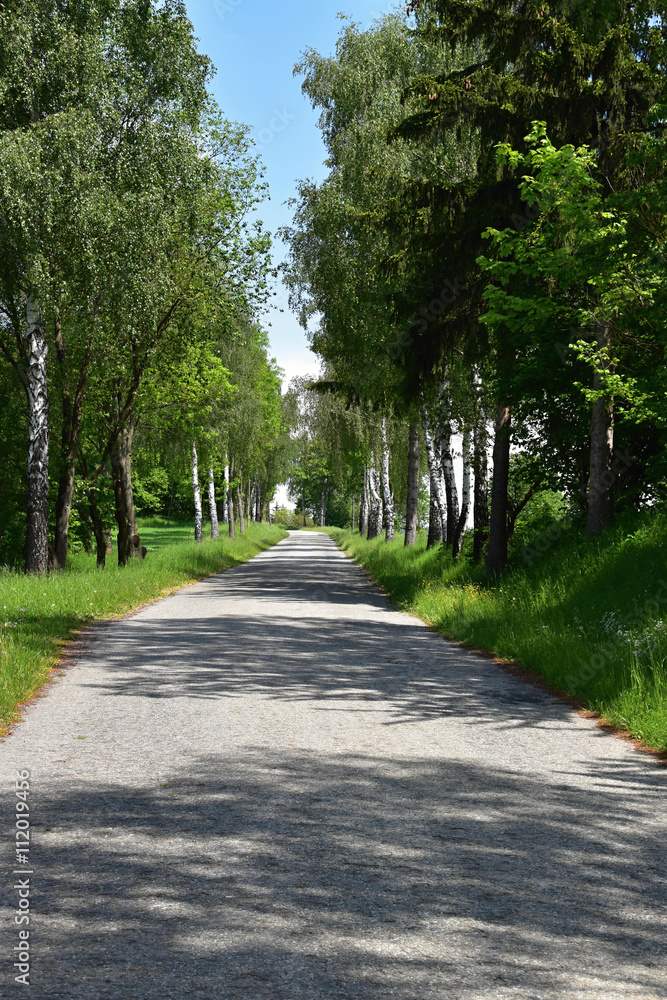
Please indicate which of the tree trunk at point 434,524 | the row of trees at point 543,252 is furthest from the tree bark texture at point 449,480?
the tree trunk at point 434,524

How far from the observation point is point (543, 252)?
12.4 m

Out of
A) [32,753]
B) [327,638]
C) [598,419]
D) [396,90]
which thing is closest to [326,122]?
[396,90]

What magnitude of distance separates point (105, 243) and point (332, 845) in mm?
16802

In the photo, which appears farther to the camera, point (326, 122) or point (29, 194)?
point (326, 122)

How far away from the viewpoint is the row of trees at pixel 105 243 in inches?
700

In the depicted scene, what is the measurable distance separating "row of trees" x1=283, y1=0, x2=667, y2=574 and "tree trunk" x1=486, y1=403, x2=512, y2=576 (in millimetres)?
43

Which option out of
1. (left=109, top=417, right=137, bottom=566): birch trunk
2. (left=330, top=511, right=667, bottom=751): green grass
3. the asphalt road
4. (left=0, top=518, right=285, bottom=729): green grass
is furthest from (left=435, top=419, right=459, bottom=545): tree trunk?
the asphalt road

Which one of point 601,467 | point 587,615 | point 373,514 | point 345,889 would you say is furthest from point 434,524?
point 373,514

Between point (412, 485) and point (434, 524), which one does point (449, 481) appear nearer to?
point (434, 524)

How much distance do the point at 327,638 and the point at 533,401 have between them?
609cm

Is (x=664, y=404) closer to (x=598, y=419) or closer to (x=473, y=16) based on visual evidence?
(x=598, y=419)

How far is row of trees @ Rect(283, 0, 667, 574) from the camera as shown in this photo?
37.9 feet

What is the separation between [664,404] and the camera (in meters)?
10.7

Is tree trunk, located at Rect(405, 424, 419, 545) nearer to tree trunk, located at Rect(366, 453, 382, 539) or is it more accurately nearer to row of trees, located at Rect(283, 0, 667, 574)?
row of trees, located at Rect(283, 0, 667, 574)
